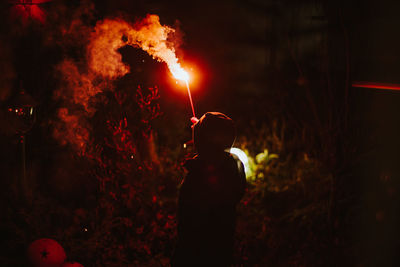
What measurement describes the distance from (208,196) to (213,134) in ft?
1.91

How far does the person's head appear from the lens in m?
2.92

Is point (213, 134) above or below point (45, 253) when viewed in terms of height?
above

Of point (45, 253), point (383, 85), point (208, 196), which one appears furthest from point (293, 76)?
point (45, 253)

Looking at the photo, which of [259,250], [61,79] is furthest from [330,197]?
[61,79]

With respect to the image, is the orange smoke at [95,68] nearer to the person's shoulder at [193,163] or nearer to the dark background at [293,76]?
the dark background at [293,76]

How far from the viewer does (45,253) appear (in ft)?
13.0

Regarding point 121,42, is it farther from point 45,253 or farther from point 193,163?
point 45,253

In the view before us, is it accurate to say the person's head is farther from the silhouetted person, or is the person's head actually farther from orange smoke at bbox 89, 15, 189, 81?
orange smoke at bbox 89, 15, 189, 81

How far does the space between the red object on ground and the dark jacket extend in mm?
1827

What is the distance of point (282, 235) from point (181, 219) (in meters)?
2.74

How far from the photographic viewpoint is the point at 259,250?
4906mm

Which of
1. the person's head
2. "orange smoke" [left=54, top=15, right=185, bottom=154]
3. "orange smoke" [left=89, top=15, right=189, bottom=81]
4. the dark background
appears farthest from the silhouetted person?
the dark background

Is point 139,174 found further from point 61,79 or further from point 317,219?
point 317,219

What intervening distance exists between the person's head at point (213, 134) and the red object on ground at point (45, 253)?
2.45 meters
